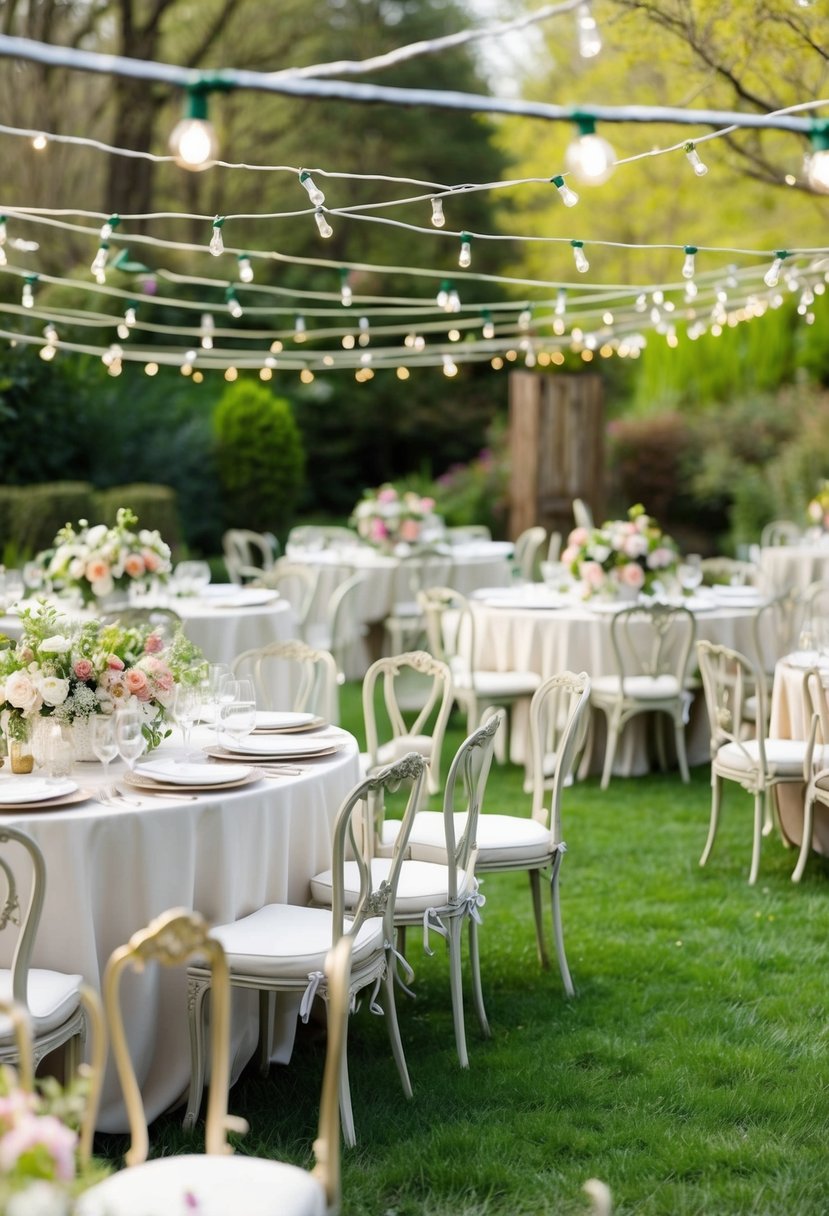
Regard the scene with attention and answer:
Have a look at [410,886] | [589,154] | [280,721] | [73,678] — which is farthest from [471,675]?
[589,154]

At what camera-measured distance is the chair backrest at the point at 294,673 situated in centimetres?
564

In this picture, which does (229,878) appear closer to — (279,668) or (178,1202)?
(178,1202)

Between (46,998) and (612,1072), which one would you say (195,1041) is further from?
(612,1072)

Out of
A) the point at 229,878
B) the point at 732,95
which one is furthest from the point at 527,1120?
the point at 732,95

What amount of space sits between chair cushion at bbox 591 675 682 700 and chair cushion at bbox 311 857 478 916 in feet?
10.9

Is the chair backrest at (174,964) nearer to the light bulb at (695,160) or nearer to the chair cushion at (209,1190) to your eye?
the chair cushion at (209,1190)

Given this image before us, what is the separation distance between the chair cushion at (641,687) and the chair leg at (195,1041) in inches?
168

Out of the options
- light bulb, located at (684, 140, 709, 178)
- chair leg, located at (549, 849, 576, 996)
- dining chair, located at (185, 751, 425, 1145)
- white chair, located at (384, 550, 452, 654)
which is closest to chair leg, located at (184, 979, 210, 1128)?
dining chair, located at (185, 751, 425, 1145)

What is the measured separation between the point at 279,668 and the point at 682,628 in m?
2.23

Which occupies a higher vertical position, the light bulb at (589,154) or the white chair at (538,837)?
the light bulb at (589,154)

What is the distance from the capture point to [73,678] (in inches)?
164

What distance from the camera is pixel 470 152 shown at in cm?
2228

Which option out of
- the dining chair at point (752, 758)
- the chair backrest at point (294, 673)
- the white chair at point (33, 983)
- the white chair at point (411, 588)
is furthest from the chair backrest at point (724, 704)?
the white chair at point (411, 588)

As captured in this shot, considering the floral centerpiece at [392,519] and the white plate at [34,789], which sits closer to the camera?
the white plate at [34,789]
